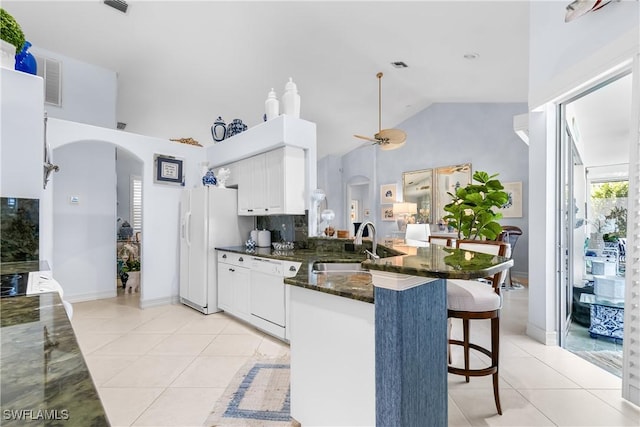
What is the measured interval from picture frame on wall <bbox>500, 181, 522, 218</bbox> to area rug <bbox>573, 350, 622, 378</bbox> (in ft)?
12.6

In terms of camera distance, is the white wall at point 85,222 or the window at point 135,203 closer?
the white wall at point 85,222

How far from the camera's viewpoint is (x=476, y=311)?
69.4 inches

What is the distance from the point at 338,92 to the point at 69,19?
3.84 meters

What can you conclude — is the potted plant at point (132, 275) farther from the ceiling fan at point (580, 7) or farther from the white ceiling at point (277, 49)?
the ceiling fan at point (580, 7)

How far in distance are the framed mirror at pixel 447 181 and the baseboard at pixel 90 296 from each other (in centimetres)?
633

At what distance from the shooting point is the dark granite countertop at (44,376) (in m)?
0.43

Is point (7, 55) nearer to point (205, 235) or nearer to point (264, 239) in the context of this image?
point (205, 235)

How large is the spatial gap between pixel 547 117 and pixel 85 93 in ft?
18.3

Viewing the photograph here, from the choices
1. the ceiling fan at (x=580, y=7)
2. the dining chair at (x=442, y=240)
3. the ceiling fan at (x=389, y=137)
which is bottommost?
the dining chair at (x=442, y=240)

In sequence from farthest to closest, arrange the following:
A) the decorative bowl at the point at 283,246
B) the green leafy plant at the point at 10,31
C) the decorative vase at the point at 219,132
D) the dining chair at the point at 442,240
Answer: the decorative vase at the point at 219,132 < the decorative bowl at the point at 283,246 < the dining chair at the point at 442,240 < the green leafy plant at the point at 10,31

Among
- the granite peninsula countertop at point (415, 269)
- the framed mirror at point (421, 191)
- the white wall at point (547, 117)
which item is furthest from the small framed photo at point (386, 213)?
the granite peninsula countertop at point (415, 269)

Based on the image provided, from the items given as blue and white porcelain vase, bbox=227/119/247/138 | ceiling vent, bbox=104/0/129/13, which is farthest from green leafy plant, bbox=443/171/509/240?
ceiling vent, bbox=104/0/129/13

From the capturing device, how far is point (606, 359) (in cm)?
255

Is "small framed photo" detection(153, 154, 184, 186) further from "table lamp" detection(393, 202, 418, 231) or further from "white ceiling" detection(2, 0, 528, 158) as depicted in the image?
"table lamp" detection(393, 202, 418, 231)
